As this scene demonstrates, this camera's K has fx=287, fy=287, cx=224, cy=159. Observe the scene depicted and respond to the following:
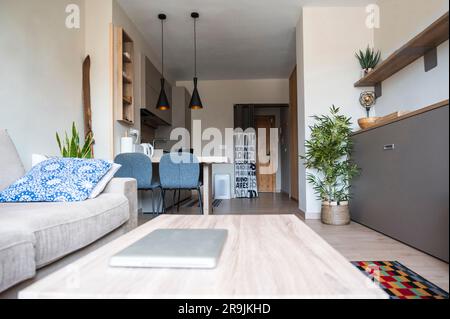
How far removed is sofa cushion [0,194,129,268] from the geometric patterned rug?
1.27 meters

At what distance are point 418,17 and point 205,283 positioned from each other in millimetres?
3137

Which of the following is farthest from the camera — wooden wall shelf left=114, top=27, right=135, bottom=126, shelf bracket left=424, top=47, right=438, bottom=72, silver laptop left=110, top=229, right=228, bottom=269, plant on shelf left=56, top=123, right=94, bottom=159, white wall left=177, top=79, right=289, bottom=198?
white wall left=177, top=79, right=289, bottom=198

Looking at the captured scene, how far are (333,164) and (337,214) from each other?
560 mm

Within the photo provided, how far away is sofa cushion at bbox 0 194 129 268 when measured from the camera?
1.06 meters

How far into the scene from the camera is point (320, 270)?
594 mm

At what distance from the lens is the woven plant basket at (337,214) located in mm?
3016

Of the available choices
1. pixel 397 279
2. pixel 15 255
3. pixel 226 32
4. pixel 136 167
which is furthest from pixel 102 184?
pixel 226 32

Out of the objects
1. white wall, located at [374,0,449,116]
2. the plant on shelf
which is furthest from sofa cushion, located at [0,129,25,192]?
white wall, located at [374,0,449,116]

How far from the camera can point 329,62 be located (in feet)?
11.7

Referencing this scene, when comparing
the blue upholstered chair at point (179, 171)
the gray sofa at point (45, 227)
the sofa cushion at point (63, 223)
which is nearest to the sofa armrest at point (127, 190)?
the gray sofa at point (45, 227)

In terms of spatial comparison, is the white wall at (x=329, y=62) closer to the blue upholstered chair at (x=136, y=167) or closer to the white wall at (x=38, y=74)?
the blue upholstered chair at (x=136, y=167)

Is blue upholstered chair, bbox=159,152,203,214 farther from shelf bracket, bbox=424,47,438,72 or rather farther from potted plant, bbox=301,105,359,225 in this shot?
shelf bracket, bbox=424,47,438,72

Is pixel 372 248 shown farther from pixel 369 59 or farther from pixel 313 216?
pixel 369 59

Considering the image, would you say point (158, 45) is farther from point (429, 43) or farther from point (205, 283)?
point (205, 283)
